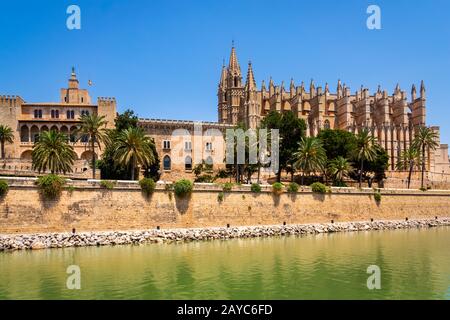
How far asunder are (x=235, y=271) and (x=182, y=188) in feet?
46.7

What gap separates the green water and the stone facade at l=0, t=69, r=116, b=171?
31797 millimetres

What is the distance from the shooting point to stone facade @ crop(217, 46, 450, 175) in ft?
248

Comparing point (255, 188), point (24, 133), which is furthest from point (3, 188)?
point (24, 133)

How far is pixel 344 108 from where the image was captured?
7938cm

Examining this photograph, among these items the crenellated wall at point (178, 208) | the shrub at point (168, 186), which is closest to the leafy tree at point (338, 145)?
the crenellated wall at point (178, 208)

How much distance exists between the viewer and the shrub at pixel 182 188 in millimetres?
34969

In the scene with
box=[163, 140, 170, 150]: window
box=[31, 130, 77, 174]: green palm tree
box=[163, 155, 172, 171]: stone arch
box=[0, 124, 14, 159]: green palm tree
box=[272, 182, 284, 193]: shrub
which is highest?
box=[0, 124, 14, 159]: green palm tree

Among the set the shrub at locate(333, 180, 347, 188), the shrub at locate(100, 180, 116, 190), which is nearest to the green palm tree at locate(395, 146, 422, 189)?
the shrub at locate(333, 180, 347, 188)

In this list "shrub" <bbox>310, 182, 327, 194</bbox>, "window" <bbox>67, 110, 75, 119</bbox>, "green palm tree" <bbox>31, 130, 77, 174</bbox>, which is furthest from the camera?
"window" <bbox>67, 110, 75, 119</bbox>

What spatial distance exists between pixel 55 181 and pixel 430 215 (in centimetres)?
3817

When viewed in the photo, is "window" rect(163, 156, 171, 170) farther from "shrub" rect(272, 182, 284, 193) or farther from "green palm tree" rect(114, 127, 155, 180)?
"shrub" rect(272, 182, 284, 193)

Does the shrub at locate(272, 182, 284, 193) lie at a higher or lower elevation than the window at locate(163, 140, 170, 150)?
lower
